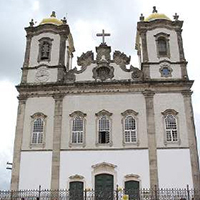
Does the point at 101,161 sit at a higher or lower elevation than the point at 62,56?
lower

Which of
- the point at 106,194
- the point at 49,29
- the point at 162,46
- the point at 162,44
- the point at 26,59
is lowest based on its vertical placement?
the point at 106,194

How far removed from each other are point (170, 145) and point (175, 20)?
11497 mm

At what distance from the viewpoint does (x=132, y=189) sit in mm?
22625

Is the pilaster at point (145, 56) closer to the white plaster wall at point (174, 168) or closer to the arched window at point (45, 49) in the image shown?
the white plaster wall at point (174, 168)

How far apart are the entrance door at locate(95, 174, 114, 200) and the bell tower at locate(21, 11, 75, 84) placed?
28.1 ft

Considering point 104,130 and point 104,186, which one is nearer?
point 104,186

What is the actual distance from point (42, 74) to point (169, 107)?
34.9 feet

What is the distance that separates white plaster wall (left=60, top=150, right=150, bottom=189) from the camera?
22906 millimetres

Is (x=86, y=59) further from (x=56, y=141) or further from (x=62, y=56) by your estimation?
(x=56, y=141)

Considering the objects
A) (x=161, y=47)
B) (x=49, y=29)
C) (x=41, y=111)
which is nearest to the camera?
(x=41, y=111)

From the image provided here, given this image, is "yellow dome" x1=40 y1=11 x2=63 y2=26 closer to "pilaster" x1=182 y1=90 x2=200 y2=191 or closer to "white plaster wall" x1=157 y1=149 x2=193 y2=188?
"pilaster" x1=182 y1=90 x2=200 y2=191

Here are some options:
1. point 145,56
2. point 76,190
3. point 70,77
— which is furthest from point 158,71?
point 76,190

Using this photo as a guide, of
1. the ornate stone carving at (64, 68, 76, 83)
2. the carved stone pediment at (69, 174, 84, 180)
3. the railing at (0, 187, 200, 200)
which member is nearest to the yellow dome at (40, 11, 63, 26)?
the ornate stone carving at (64, 68, 76, 83)

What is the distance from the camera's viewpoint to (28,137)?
969 inches
